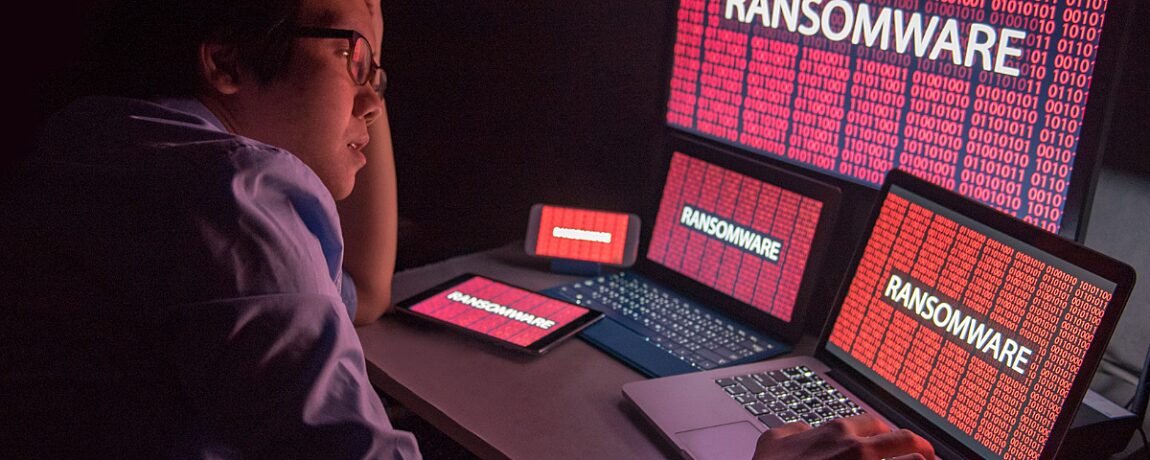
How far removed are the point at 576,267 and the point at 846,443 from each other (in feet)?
2.54

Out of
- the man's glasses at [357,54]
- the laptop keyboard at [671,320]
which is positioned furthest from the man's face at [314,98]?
the laptop keyboard at [671,320]

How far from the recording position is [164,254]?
78 centimetres

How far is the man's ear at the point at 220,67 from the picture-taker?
35.7 inches

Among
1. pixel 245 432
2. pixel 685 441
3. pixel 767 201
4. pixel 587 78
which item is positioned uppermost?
pixel 587 78

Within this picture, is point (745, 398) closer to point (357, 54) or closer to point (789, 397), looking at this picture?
point (789, 397)

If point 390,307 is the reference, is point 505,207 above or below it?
above

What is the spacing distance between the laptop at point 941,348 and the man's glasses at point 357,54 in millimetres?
518

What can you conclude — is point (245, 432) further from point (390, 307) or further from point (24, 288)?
point (390, 307)

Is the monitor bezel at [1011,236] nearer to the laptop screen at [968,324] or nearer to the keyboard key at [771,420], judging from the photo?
the laptop screen at [968,324]

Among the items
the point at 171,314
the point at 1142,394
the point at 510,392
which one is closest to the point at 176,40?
the point at 171,314

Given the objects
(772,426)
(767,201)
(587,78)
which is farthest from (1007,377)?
(587,78)

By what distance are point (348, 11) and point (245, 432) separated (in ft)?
1.45

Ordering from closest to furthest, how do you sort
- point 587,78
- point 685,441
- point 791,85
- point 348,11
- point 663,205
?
point 348,11 < point 685,441 < point 791,85 < point 663,205 < point 587,78

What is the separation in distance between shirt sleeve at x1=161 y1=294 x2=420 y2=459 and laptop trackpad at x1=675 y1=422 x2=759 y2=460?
408mm
